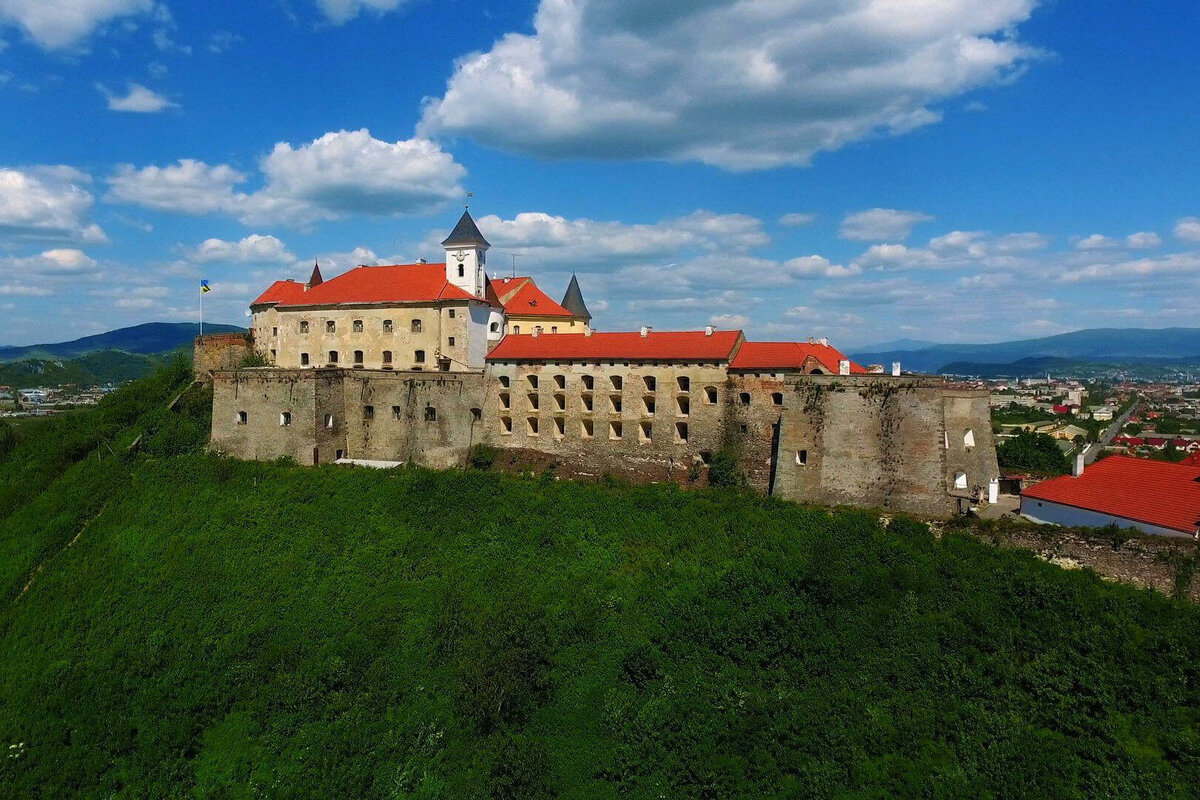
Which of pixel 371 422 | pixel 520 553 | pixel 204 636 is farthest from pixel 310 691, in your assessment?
pixel 371 422

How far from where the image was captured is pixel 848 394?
94.4ft

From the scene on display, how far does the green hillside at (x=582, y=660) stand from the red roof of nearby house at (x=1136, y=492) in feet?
11.4

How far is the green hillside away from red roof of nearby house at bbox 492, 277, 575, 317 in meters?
15.9

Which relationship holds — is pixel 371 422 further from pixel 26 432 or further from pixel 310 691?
pixel 26 432

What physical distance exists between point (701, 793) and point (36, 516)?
107ft

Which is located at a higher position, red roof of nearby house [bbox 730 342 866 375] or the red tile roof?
the red tile roof

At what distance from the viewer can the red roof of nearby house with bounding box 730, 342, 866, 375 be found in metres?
31.1

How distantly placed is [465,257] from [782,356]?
20.0 meters

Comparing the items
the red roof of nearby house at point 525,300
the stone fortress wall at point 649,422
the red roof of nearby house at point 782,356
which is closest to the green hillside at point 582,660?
the stone fortress wall at point 649,422

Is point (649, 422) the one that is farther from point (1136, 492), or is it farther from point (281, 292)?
point (281, 292)

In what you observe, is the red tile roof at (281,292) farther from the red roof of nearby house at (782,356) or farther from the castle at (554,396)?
the red roof of nearby house at (782,356)

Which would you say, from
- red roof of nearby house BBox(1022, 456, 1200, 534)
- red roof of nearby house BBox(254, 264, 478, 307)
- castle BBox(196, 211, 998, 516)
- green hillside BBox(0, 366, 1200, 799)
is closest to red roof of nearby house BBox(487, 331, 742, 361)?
castle BBox(196, 211, 998, 516)

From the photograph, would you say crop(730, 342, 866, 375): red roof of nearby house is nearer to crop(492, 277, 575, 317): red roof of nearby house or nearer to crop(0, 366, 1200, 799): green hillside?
crop(0, 366, 1200, 799): green hillside

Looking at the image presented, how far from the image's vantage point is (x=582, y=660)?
75.9 feet
